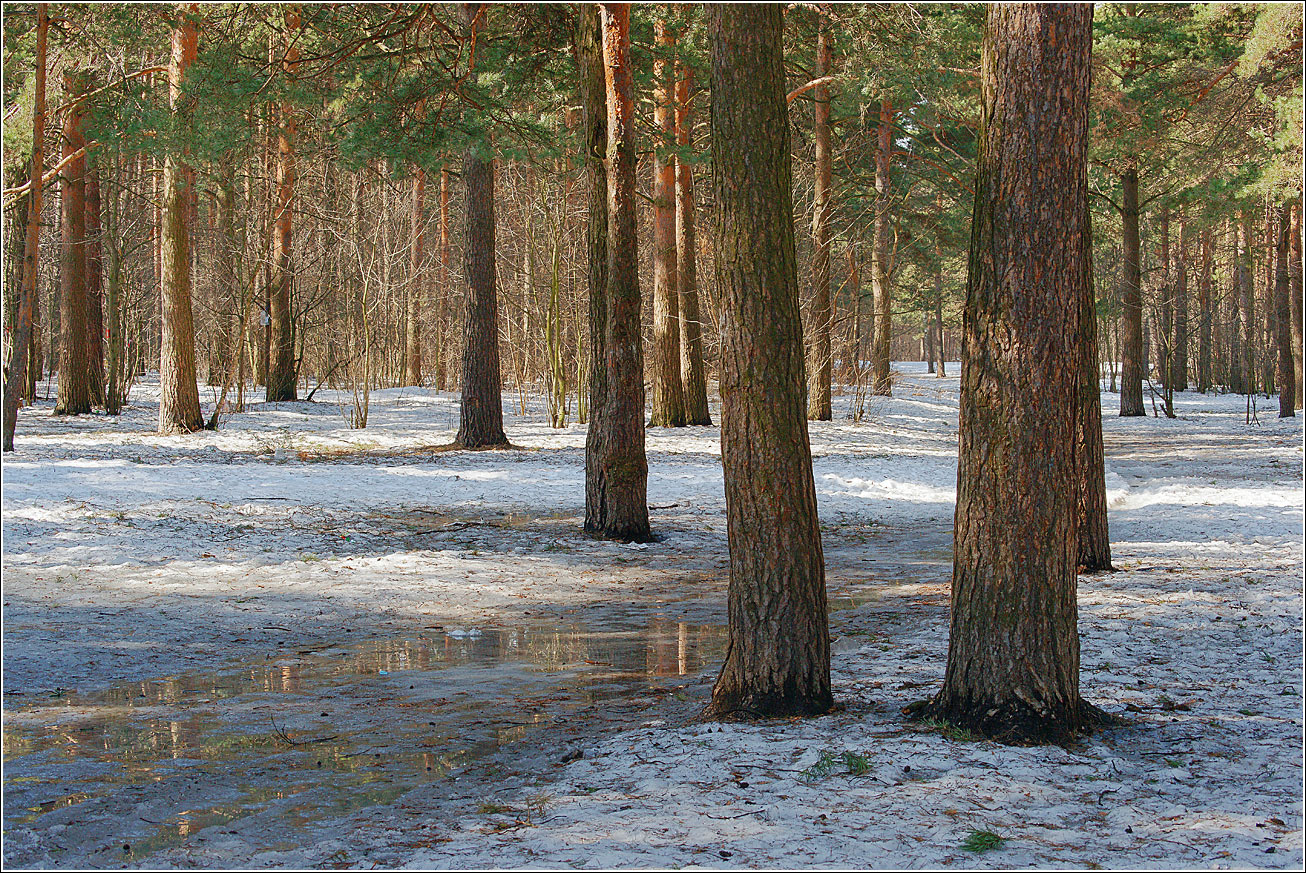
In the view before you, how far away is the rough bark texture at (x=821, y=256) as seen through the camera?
1964 cm

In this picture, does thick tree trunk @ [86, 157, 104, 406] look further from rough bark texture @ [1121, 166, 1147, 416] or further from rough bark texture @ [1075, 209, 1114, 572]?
rough bark texture @ [1121, 166, 1147, 416]

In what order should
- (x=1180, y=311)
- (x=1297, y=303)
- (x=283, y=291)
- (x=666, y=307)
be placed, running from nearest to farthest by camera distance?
1. (x=666, y=307)
2. (x=283, y=291)
3. (x=1297, y=303)
4. (x=1180, y=311)

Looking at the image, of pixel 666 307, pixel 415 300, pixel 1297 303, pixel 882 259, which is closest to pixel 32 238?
pixel 666 307

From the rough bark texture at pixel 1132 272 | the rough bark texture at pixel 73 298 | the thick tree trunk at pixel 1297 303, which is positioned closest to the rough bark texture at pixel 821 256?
the rough bark texture at pixel 1132 272

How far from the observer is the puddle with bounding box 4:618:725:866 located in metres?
4.11

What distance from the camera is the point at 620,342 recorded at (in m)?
10.4

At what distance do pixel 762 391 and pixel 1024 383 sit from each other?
122 centimetres

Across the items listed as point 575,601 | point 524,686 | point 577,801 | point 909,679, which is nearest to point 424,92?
point 575,601

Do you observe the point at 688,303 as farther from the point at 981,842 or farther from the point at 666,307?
the point at 981,842

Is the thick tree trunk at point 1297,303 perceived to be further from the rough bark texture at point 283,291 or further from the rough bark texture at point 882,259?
the rough bark texture at point 283,291

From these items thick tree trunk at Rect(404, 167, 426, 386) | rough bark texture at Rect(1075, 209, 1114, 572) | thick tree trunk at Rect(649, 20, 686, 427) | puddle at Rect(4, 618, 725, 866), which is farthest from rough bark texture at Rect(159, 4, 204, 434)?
rough bark texture at Rect(1075, 209, 1114, 572)

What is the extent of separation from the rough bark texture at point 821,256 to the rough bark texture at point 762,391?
46.2 feet

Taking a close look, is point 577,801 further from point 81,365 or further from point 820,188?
point 81,365

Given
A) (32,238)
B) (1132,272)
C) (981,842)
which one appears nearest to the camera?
(981,842)
